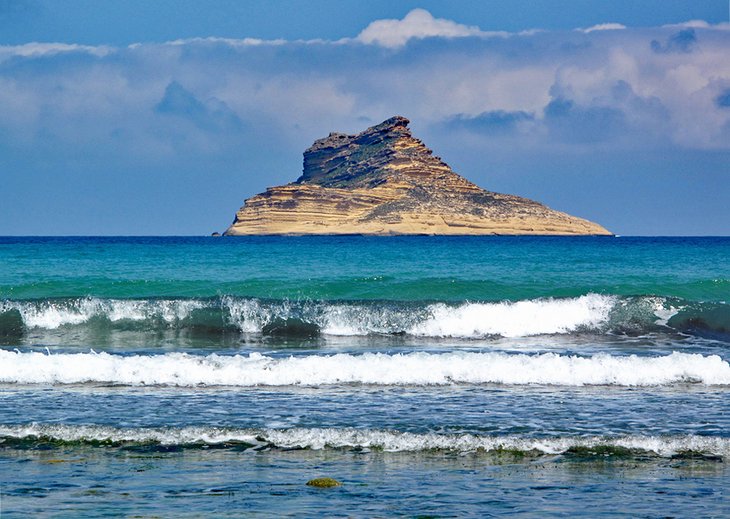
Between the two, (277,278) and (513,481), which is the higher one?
(277,278)

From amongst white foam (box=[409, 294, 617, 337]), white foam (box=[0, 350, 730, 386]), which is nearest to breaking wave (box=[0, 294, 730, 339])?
white foam (box=[409, 294, 617, 337])

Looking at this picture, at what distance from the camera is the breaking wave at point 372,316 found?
71.1ft

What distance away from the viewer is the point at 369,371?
1306 cm

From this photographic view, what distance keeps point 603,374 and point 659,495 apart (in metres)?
6.25

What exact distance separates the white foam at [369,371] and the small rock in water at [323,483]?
211 inches

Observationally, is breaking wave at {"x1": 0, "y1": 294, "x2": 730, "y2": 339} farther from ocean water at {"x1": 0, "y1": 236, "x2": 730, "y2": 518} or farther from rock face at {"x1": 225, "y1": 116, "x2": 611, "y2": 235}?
rock face at {"x1": 225, "y1": 116, "x2": 611, "y2": 235}

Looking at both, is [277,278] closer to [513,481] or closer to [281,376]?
[281,376]

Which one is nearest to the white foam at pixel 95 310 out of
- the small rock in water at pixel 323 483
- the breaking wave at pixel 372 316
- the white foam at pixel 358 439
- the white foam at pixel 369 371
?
the breaking wave at pixel 372 316

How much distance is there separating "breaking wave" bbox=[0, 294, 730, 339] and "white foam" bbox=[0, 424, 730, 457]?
39.4ft

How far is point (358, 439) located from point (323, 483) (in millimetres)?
1668

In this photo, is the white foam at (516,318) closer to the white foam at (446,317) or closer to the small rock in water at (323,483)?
the white foam at (446,317)

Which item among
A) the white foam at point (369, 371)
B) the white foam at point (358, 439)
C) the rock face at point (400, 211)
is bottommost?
the white foam at point (358, 439)

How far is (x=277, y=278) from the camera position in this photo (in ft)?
111

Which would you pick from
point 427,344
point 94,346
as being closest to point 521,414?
point 427,344
